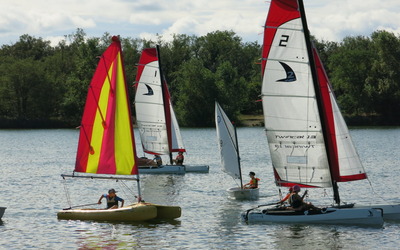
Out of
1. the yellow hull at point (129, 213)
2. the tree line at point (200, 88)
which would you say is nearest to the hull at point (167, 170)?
the yellow hull at point (129, 213)

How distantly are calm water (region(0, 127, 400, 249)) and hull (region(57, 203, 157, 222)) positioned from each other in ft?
1.13

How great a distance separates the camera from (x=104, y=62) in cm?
3391

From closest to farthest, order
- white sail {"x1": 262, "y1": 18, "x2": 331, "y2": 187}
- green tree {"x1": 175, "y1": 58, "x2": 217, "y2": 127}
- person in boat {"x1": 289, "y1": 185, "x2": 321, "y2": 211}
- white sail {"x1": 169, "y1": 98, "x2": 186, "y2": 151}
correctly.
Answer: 1. white sail {"x1": 262, "y1": 18, "x2": 331, "y2": 187}
2. person in boat {"x1": 289, "y1": 185, "x2": 321, "y2": 211}
3. white sail {"x1": 169, "y1": 98, "x2": 186, "y2": 151}
4. green tree {"x1": 175, "y1": 58, "x2": 217, "y2": 127}

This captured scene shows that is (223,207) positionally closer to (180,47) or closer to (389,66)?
(389,66)

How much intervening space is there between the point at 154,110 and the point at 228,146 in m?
14.9

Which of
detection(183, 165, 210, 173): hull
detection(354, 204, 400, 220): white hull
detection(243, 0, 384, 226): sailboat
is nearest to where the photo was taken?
detection(243, 0, 384, 226): sailboat

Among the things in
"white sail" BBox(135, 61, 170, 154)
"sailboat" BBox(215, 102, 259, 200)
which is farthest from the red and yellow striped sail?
"white sail" BBox(135, 61, 170, 154)

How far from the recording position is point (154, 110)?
5984cm

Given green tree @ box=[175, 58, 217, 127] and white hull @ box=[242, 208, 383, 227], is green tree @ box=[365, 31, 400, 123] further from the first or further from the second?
white hull @ box=[242, 208, 383, 227]

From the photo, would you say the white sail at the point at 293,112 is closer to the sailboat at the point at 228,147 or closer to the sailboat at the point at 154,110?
the sailboat at the point at 228,147

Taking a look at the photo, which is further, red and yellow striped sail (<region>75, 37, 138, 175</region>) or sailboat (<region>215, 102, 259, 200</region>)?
sailboat (<region>215, 102, 259, 200</region>)

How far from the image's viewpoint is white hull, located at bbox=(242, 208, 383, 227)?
3312 centimetres

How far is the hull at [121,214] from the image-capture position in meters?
34.1

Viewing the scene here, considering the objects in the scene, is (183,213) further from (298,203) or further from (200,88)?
(200,88)
